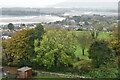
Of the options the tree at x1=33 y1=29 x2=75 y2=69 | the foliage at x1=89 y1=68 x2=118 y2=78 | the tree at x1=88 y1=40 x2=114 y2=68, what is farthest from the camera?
the tree at x1=33 y1=29 x2=75 y2=69

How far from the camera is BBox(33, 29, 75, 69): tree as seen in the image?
17.8 metres

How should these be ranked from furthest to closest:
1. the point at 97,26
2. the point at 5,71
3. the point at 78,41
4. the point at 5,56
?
the point at 97,26 < the point at 78,41 < the point at 5,56 < the point at 5,71

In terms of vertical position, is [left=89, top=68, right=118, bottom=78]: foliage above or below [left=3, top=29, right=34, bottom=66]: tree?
below

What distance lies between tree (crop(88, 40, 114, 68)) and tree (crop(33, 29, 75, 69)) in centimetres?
210

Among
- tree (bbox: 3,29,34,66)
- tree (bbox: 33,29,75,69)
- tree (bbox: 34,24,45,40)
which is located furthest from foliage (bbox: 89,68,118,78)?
tree (bbox: 34,24,45,40)

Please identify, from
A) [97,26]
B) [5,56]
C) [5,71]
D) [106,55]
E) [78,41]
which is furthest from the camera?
[97,26]

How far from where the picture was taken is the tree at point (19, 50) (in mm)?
19141

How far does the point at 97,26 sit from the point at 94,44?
28.9 meters

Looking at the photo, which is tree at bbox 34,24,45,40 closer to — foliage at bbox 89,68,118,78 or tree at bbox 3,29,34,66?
tree at bbox 3,29,34,66

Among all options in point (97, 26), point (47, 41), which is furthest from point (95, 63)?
point (97, 26)

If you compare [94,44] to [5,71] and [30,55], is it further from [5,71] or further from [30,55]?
[5,71]

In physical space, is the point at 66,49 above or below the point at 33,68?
above

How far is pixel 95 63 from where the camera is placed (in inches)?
693

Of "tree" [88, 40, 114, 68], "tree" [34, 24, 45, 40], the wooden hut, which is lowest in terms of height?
the wooden hut
